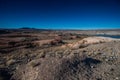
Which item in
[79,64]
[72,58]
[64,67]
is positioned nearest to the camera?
[64,67]

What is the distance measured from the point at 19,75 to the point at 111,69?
20.9 ft

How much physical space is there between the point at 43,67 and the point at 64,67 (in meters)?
1.50

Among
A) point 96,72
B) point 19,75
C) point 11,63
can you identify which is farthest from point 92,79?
point 11,63

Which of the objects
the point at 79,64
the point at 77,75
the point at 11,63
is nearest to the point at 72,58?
the point at 79,64

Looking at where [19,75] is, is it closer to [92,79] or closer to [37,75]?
[37,75]

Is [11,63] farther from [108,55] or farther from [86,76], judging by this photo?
[108,55]

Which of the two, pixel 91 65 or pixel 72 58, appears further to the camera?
pixel 72 58

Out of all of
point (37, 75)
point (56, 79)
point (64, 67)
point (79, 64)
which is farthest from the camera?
point (79, 64)

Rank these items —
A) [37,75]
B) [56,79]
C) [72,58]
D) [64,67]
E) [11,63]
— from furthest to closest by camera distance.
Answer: [11,63] < [72,58] < [64,67] < [37,75] < [56,79]

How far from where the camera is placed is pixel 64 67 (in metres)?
10.8

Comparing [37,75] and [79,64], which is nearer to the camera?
[37,75]

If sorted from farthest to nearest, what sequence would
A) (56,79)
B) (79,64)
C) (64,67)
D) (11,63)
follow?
(11,63) → (79,64) → (64,67) → (56,79)

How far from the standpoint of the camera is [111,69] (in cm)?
1095

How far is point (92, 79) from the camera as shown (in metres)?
9.34
